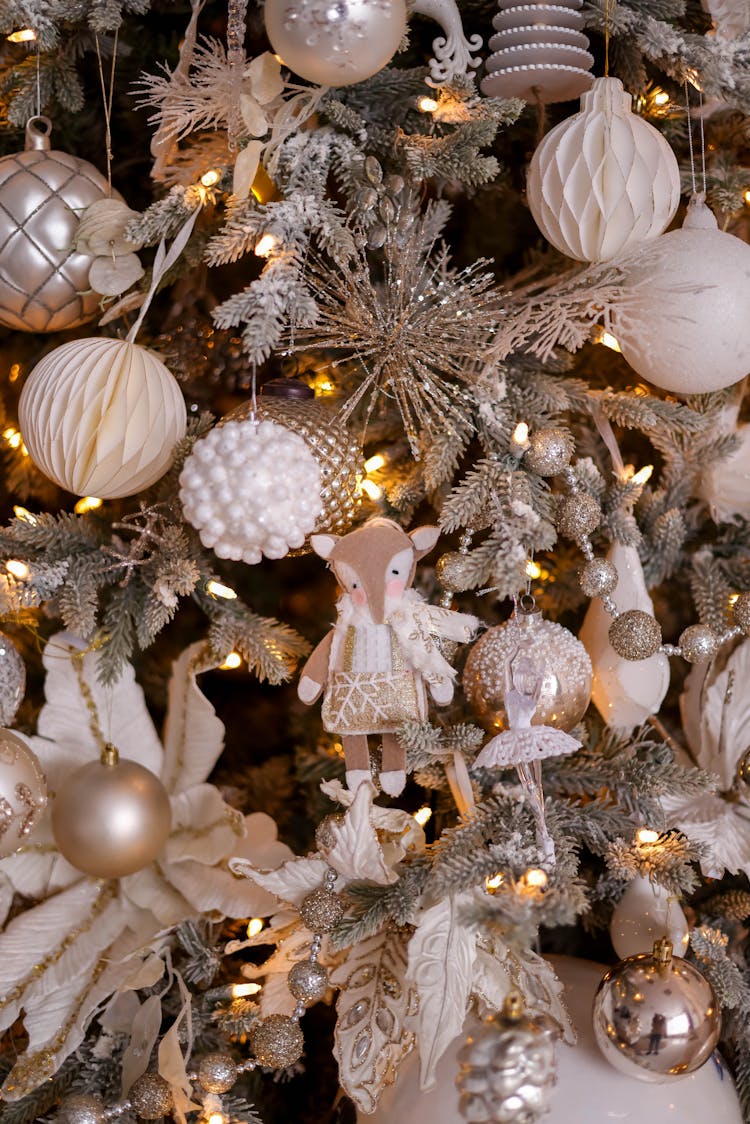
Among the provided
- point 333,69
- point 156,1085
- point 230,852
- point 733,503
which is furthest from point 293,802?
point 333,69

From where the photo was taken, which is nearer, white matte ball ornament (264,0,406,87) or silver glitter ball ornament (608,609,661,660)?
white matte ball ornament (264,0,406,87)

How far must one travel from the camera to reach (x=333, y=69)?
735 millimetres

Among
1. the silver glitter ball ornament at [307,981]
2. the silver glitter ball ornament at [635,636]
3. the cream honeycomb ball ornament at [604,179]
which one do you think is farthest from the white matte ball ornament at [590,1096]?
the cream honeycomb ball ornament at [604,179]

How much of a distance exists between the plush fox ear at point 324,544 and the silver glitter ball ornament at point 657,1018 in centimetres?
42

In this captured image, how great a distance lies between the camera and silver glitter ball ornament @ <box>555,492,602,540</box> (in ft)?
2.74

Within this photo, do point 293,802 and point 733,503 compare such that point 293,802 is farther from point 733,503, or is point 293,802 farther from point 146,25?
point 146,25

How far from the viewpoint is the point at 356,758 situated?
0.84 meters

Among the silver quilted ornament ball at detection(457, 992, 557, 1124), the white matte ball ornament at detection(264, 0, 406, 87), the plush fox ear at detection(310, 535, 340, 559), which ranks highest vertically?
the white matte ball ornament at detection(264, 0, 406, 87)

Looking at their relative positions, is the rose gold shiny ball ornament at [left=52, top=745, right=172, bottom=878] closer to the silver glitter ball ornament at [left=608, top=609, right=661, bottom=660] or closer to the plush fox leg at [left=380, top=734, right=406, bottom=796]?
the plush fox leg at [left=380, top=734, right=406, bottom=796]

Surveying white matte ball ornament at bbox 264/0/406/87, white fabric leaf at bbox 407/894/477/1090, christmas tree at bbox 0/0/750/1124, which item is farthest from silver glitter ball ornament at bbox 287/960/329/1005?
white matte ball ornament at bbox 264/0/406/87

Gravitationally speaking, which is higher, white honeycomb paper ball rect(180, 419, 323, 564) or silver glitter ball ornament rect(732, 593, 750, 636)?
white honeycomb paper ball rect(180, 419, 323, 564)

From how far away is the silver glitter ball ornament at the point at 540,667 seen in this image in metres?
0.81

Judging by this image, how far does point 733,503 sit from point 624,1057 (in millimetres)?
495

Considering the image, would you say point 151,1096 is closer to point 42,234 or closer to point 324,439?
point 324,439
